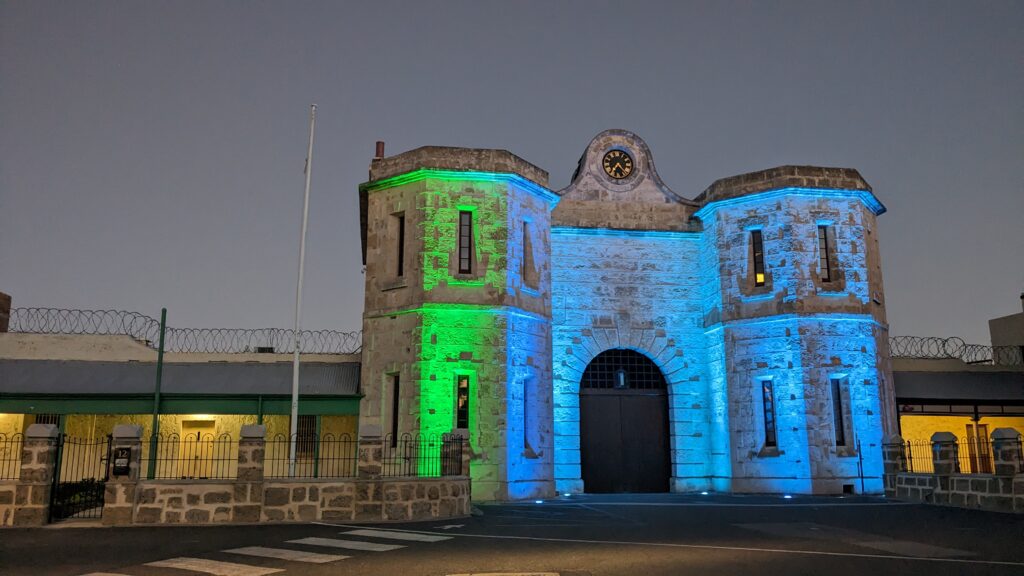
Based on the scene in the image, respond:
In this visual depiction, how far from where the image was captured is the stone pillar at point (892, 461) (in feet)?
67.4

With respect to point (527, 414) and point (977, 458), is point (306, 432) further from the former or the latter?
point (977, 458)

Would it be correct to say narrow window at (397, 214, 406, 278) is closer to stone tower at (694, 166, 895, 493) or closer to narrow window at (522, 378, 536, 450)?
narrow window at (522, 378, 536, 450)

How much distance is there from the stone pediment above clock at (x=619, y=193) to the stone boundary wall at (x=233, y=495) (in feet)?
39.0

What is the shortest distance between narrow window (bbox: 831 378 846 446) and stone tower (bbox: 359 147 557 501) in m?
8.08

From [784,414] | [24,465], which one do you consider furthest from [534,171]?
[24,465]

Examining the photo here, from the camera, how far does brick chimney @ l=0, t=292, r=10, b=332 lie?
28344 mm

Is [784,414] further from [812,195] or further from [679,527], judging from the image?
[679,527]

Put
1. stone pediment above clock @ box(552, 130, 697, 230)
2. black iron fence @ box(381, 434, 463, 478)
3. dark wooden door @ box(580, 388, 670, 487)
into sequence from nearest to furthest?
1. black iron fence @ box(381, 434, 463, 478)
2. dark wooden door @ box(580, 388, 670, 487)
3. stone pediment above clock @ box(552, 130, 697, 230)

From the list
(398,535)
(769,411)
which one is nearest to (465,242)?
(769,411)

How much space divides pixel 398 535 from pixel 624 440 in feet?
41.4

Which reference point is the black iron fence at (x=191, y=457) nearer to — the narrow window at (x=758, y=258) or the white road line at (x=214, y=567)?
the white road line at (x=214, y=567)

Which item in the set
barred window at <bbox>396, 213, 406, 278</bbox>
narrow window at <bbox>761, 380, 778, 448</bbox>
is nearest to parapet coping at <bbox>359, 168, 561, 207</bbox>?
barred window at <bbox>396, 213, 406, 278</bbox>

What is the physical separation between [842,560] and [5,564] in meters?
10.4

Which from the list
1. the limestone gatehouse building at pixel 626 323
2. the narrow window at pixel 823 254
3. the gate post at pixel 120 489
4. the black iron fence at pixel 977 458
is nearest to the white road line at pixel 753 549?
the gate post at pixel 120 489
